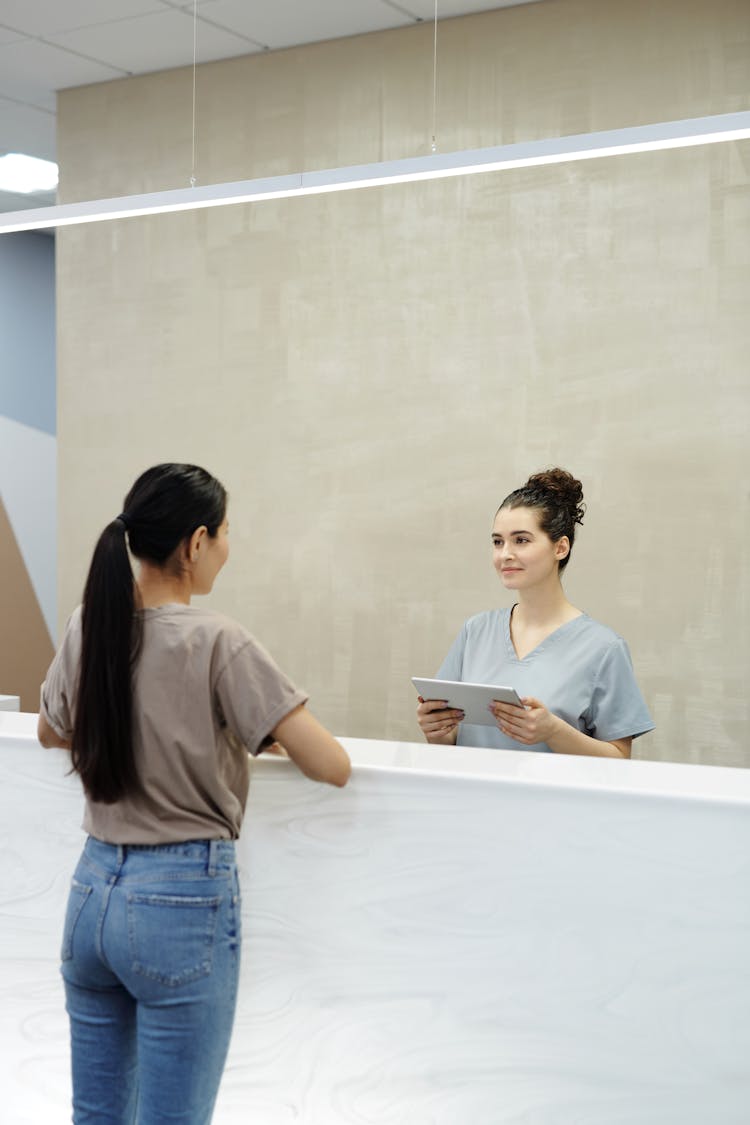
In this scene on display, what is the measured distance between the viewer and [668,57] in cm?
414

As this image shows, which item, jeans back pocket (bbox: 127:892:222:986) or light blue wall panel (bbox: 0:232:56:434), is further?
light blue wall panel (bbox: 0:232:56:434)

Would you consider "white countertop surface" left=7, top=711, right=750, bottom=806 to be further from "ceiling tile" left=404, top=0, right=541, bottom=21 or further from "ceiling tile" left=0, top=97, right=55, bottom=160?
"ceiling tile" left=0, top=97, right=55, bottom=160

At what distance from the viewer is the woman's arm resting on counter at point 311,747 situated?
1737 mm

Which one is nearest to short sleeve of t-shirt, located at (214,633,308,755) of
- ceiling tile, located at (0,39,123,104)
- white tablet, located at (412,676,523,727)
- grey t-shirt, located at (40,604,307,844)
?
grey t-shirt, located at (40,604,307,844)

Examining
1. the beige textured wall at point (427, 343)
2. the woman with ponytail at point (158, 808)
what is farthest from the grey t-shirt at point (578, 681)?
the beige textured wall at point (427, 343)

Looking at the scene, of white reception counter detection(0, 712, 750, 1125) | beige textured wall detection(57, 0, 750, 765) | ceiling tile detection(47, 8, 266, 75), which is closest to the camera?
white reception counter detection(0, 712, 750, 1125)

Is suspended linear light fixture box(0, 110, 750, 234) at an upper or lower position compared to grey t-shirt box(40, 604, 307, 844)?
upper

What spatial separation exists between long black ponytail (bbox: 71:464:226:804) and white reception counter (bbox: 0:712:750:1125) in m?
0.47

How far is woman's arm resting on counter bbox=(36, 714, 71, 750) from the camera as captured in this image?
1917mm

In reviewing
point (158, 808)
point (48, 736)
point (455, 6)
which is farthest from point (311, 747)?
point (455, 6)

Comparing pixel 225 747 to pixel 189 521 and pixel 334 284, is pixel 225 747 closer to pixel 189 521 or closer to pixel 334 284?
pixel 189 521

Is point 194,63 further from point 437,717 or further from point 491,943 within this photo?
point 491,943

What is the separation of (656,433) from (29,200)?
15.1ft

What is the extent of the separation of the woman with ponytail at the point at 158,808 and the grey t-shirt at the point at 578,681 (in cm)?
94
